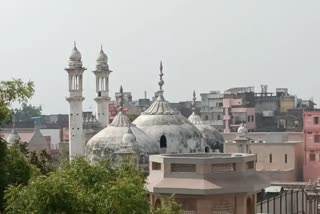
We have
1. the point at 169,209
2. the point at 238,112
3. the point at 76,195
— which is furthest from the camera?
the point at 238,112

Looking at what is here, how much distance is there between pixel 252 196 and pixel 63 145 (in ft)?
109

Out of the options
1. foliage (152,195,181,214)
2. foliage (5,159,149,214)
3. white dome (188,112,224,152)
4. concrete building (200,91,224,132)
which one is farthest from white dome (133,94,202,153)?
concrete building (200,91,224,132)

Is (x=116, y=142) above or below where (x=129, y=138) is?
below

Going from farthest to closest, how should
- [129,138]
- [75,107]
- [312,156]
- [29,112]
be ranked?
1. [29,112]
2. [312,156]
3. [75,107]
4. [129,138]

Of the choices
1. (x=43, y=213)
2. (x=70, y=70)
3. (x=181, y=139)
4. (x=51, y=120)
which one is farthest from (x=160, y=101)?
(x=51, y=120)

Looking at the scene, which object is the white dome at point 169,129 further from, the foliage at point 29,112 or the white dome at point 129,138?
the foliage at point 29,112

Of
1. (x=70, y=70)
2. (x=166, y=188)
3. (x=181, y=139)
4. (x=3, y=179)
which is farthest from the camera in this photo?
(x=70, y=70)

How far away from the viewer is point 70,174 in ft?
36.9

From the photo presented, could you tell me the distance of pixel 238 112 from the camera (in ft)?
201

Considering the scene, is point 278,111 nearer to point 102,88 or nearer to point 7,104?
point 102,88

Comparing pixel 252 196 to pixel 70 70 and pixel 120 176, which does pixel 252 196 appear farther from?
pixel 70 70

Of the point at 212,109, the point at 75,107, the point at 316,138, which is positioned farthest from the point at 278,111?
the point at 75,107

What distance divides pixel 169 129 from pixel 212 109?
1585 inches

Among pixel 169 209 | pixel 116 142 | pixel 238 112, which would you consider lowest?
pixel 169 209
